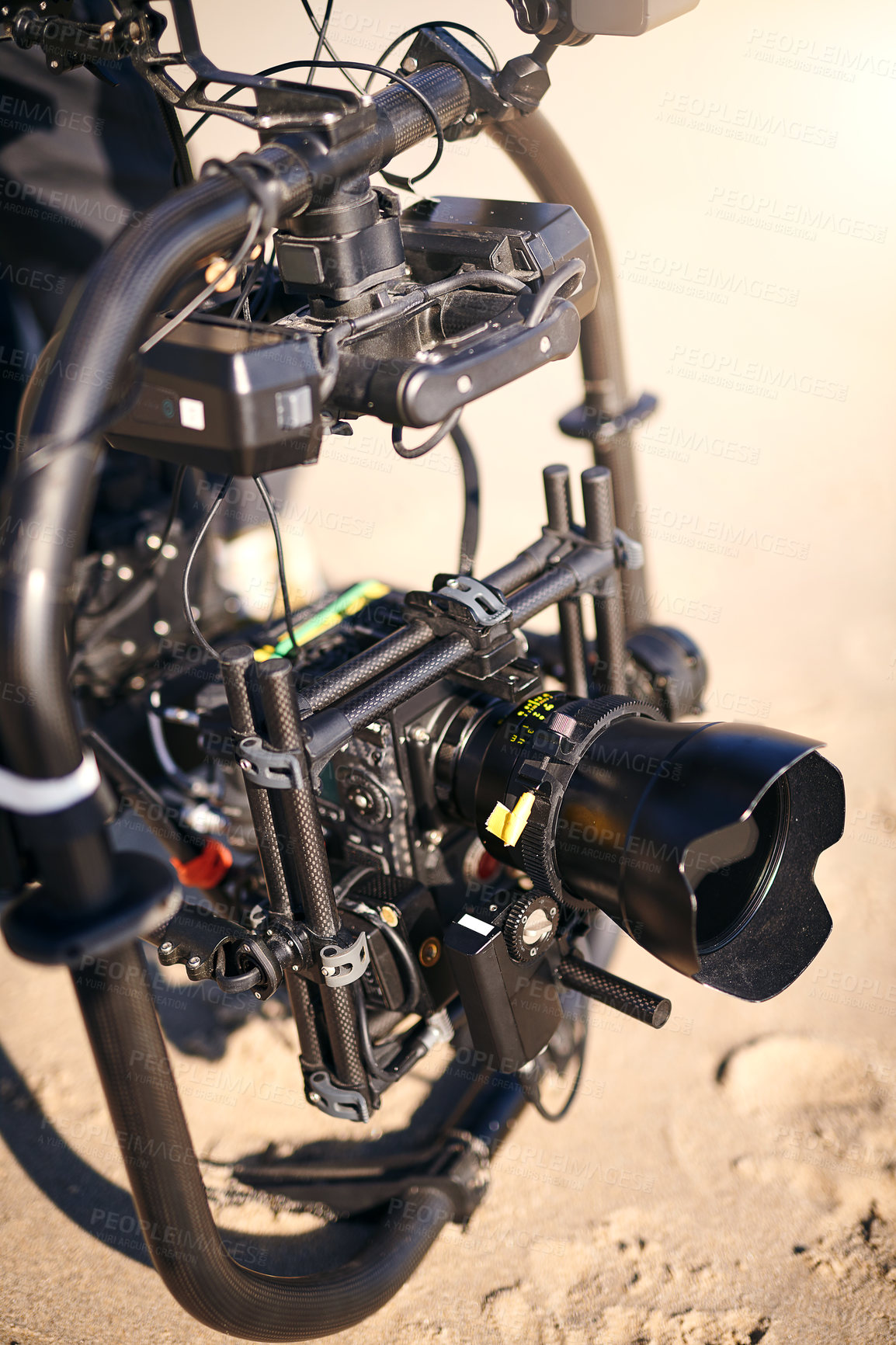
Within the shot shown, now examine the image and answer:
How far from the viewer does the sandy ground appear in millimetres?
2480

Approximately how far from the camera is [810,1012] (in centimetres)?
299

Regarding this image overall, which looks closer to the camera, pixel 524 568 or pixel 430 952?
pixel 430 952

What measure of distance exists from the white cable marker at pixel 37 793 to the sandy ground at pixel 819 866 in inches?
64.0

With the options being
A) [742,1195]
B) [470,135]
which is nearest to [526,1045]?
[742,1195]

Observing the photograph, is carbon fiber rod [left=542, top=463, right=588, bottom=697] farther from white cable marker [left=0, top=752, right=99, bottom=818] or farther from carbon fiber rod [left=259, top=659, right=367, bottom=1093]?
white cable marker [left=0, top=752, right=99, bottom=818]

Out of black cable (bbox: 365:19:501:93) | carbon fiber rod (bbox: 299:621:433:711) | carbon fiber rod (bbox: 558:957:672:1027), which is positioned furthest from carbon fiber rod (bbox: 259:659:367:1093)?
black cable (bbox: 365:19:501:93)

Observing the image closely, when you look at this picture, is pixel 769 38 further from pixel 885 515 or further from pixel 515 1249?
pixel 515 1249

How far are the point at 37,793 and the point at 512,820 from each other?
3.15 feet

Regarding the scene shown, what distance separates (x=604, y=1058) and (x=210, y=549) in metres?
1.93

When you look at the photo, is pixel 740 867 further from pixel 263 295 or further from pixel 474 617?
pixel 263 295

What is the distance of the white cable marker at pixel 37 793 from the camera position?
1.36 metres

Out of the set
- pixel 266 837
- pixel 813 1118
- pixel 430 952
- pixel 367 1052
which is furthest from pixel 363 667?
pixel 813 1118

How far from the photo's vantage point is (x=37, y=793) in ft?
4.47

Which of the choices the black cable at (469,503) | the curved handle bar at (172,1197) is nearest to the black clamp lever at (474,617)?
the black cable at (469,503)
